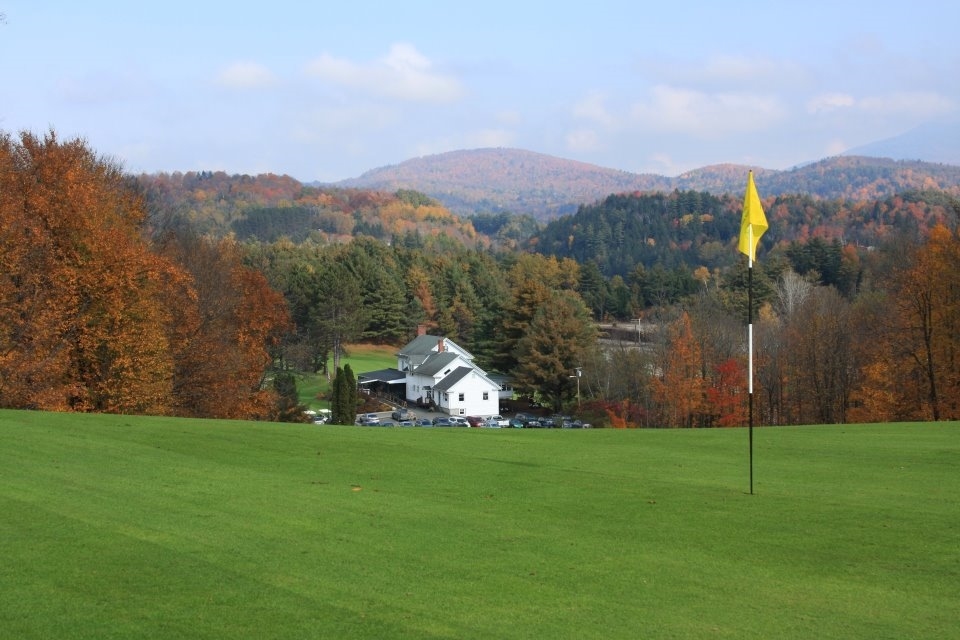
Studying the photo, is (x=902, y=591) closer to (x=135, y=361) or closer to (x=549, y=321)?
(x=135, y=361)

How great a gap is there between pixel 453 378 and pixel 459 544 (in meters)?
57.9

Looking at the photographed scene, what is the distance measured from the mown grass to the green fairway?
5300 centimetres

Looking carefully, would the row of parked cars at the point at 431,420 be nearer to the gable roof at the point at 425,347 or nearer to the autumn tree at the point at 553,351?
the autumn tree at the point at 553,351

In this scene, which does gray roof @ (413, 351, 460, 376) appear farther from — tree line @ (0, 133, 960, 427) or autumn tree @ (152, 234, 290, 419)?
autumn tree @ (152, 234, 290, 419)

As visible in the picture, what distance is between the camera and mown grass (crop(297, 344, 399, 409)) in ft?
241

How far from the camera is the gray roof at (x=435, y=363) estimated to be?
7094 cm

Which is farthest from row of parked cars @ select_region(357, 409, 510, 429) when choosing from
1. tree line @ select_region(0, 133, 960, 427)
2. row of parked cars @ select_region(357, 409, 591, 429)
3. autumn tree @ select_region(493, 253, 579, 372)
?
autumn tree @ select_region(493, 253, 579, 372)

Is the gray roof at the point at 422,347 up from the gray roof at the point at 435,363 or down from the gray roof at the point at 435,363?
up

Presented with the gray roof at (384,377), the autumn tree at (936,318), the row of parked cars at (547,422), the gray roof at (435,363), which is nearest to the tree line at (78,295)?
the row of parked cars at (547,422)

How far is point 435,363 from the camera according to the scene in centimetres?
7250

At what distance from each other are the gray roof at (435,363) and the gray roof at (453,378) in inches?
66.5

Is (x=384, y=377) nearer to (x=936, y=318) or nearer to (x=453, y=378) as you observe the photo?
(x=453, y=378)

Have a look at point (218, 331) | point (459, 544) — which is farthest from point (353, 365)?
point (459, 544)

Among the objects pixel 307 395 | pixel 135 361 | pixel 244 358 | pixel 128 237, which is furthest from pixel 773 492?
pixel 307 395
